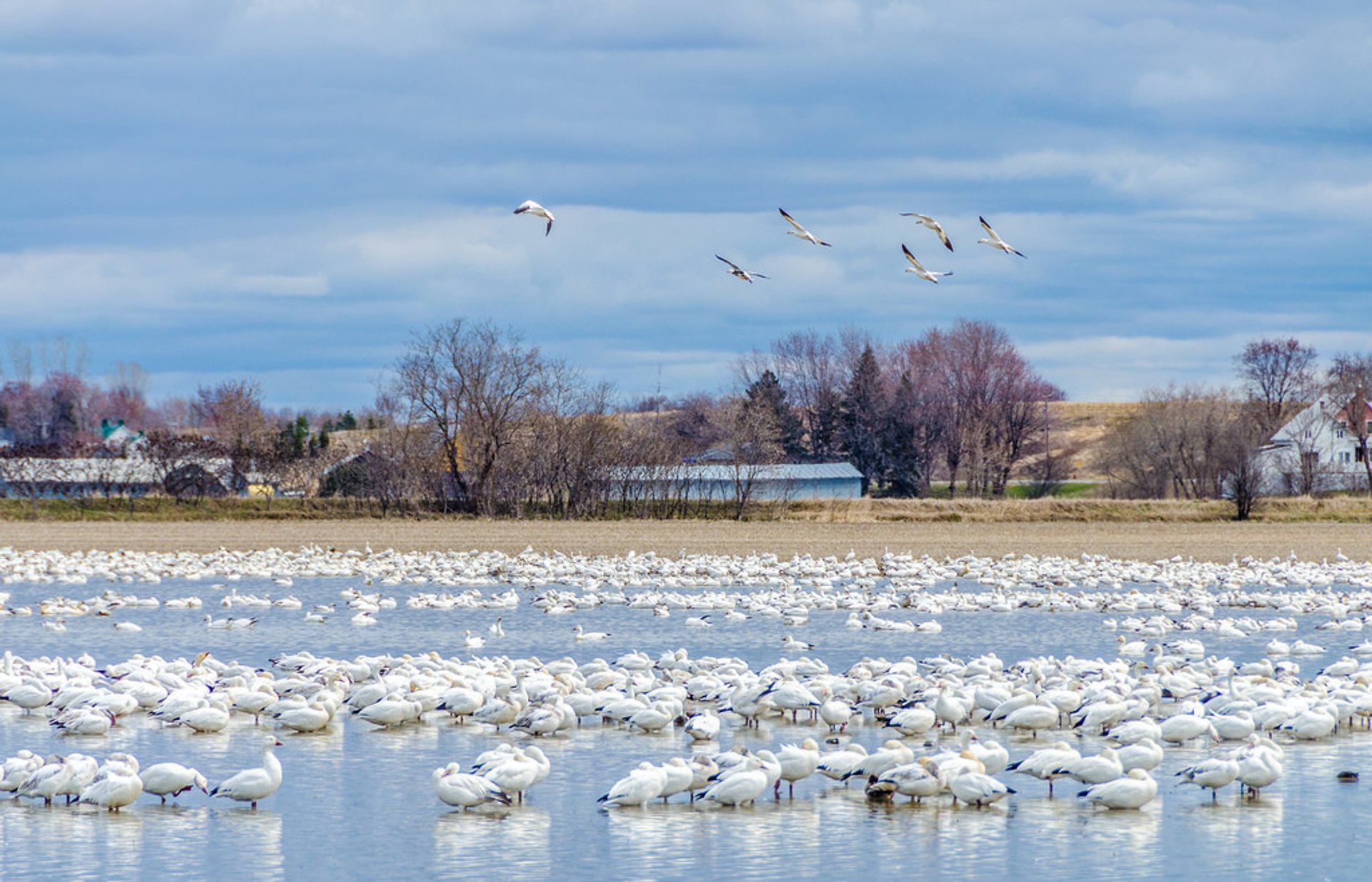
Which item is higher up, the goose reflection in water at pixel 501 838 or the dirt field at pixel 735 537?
the dirt field at pixel 735 537

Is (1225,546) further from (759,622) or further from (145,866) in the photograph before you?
(145,866)

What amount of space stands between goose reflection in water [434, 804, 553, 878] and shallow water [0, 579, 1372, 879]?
2 cm

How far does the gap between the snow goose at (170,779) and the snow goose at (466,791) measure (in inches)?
67.8

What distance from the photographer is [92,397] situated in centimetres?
13000

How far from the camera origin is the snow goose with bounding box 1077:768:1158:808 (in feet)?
34.4

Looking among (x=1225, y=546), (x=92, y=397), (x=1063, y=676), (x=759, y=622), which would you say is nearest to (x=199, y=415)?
(x=92, y=397)

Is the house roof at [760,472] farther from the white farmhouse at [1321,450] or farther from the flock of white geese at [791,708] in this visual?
the flock of white geese at [791,708]

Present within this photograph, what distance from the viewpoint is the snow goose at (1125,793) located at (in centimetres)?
1049

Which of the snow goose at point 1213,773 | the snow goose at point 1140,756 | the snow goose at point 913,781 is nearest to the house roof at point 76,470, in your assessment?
the snow goose at point 913,781

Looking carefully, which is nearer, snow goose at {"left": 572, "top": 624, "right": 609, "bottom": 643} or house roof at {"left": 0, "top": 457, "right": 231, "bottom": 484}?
snow goose at {"left": 572, "top": 624, "right": 609, "bottom": 643}

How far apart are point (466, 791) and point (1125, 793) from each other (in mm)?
4524

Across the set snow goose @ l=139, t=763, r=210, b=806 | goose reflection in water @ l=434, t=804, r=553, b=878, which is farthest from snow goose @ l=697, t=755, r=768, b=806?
snow goose @ l=139, t=763, r=210, b=806

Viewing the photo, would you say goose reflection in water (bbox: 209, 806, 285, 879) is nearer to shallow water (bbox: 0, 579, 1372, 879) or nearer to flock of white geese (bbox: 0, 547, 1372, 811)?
shallow water (bbox: 0, 579, 1372, 879)

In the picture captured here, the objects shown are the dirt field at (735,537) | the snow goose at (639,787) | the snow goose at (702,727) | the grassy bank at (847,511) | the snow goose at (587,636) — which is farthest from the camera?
the grassy bank at (847,511)
